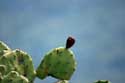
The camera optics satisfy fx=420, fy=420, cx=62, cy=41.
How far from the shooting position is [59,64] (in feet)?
32.8

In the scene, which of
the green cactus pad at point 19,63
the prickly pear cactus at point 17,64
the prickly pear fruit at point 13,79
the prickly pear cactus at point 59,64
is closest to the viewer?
the prickly pear fruit at point 13,79

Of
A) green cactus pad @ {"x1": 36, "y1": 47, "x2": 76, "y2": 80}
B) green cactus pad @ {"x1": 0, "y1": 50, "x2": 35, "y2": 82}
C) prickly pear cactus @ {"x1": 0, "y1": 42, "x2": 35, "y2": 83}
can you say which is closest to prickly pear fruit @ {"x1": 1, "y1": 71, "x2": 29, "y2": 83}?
prickly pear cactus @ {"x1": 0, "y1": 42, "x2": 35, "y2": 83}

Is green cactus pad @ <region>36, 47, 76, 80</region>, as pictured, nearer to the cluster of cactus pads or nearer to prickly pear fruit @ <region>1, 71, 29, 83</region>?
the cluster of cactus pads

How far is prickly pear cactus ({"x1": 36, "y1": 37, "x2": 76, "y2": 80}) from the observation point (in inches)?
393

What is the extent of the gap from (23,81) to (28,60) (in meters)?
1.35

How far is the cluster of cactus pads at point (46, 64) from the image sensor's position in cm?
962

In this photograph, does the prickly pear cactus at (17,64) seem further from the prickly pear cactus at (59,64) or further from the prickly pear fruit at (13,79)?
the prickly pear fruit at (13,79)

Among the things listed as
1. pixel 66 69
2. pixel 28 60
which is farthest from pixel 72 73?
pixel 28 60

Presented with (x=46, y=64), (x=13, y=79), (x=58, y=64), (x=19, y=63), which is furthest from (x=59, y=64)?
(x=13, y=79)

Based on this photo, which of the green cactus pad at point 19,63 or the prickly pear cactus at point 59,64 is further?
the prickly pear cactus at point 59,64

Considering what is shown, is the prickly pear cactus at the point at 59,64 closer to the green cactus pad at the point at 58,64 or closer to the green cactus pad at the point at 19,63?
the green cactus pad at the point at 58,64

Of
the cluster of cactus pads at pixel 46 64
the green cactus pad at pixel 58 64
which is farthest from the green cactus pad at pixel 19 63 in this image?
the green cactus pad at pixel 58 64

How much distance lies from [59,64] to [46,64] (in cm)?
32

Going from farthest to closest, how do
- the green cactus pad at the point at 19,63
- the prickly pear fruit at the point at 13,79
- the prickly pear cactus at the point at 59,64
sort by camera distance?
the prickly pear cactus at the point at 59,64
the green cactus pad at the point at 19,63
the prickly pear fruit at the point at 13,79
